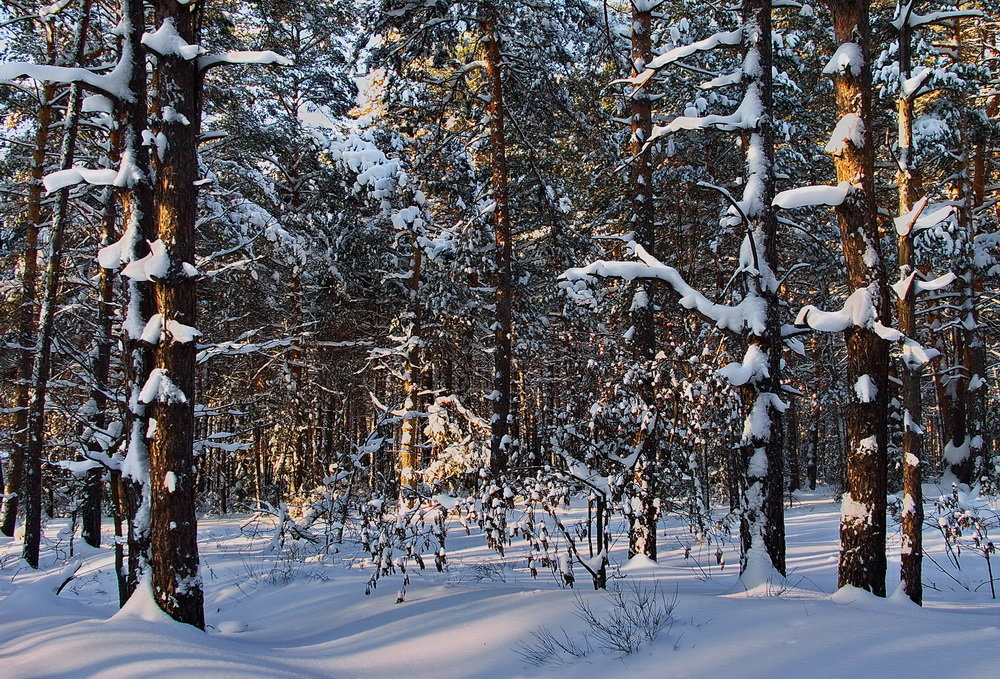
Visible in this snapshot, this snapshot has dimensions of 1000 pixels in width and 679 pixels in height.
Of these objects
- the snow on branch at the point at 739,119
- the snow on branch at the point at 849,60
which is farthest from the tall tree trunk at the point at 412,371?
the snow on branch at the point at 849,60

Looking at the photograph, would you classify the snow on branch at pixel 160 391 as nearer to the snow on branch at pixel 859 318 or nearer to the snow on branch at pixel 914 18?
the snow on branch at pixel 859 318

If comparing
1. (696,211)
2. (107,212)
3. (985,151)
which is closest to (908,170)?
(696,211)

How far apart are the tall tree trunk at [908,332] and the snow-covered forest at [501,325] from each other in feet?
0.14

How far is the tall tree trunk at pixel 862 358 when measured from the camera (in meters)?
5.96

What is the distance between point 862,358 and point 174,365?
249 inches

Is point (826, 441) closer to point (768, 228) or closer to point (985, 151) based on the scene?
point (985, 151)

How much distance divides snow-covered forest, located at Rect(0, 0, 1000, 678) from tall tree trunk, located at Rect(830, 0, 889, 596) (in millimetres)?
32

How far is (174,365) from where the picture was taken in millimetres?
5590

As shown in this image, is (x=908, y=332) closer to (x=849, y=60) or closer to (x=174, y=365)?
(x=849, y=60)

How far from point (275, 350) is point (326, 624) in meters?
13.5

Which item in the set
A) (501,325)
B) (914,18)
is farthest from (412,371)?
(914,18)

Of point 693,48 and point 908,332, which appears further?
point 908,332

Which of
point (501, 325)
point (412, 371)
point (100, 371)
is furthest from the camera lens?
point (412, 371)

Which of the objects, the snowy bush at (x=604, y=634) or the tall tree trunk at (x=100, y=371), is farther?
the tall tree trunk at (x=100, y=371)
